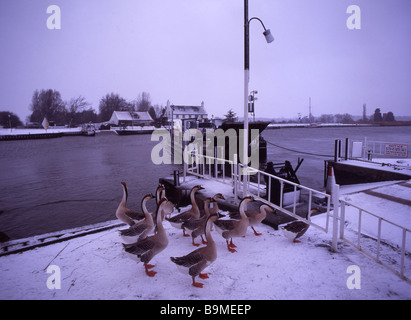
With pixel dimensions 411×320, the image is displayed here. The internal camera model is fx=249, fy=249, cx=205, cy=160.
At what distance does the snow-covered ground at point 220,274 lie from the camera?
12.8 feet

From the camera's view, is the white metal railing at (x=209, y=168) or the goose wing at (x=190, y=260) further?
the white metal railing at (x=209, y=168)

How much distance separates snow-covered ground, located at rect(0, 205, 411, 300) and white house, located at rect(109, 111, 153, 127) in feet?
319

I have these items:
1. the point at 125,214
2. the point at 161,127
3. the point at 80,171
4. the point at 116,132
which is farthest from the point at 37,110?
the point at 125,214

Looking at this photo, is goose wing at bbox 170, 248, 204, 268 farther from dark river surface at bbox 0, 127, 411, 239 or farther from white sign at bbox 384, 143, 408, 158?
white sign at bbox 384, 143, 408, 158

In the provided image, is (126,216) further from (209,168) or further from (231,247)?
(209,168)

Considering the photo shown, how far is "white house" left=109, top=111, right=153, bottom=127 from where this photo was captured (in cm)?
9762

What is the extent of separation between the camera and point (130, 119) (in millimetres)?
98688

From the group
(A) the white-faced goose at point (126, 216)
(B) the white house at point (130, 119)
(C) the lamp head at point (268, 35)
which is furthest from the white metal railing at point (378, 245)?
(B) the white house at point (130, 119)

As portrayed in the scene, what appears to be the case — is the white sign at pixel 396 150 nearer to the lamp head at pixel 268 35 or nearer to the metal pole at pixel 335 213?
the lamp head at pixel 268 35

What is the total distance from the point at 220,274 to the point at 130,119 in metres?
101

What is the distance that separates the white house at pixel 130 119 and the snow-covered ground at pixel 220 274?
319 ft

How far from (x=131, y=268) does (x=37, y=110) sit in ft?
392

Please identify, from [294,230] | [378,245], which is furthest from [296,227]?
[378,245]
